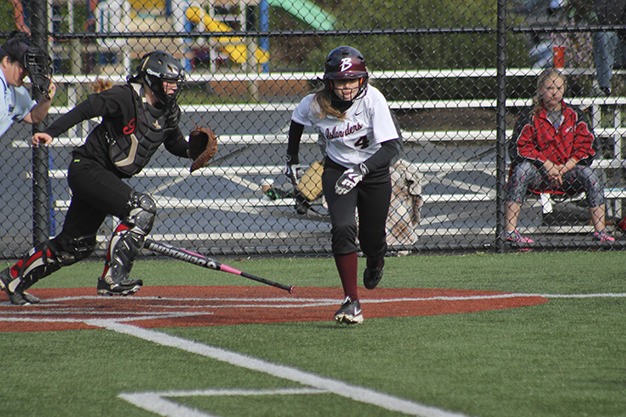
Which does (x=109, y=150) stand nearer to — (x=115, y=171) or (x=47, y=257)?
(x=115, y=171)

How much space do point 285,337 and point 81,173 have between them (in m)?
1.98

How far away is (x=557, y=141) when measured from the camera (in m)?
9.63

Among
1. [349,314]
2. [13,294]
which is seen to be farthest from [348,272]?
[13,294]

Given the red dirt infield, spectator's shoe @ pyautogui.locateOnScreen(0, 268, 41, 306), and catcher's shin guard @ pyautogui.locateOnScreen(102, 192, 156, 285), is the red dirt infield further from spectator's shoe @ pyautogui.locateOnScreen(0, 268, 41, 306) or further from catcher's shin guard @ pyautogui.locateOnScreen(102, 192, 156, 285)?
catcher's shin guard @ pyautogui.locateOnScreen(102, 192, 156, 285)

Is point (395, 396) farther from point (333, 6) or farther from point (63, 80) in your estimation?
point (333, 6)

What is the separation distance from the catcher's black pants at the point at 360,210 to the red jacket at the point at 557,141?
3.52 m

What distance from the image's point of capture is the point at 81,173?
6539 millimetres

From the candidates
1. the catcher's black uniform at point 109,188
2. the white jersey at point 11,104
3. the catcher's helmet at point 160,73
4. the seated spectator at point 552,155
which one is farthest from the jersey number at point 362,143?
the seated spectator at point 552,155

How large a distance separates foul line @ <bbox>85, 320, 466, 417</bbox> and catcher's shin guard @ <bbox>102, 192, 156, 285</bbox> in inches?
18.8

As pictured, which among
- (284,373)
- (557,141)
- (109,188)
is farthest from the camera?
(557,141)

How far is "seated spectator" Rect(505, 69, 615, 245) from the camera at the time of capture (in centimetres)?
952

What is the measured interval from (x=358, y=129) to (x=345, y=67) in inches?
16.5

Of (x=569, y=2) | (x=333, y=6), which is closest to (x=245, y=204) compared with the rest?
(x=569, y=2)

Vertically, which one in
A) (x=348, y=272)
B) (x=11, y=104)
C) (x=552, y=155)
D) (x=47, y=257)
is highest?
(x=11, y=104)
